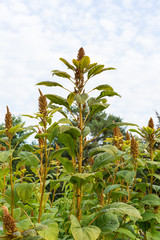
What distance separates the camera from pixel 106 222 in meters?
1.54

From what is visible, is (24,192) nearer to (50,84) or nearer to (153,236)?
(50,84)

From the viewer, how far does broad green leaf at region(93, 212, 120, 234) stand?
1471mm

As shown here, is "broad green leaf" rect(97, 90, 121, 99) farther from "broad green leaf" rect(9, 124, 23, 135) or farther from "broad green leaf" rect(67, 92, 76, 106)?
"broad green leaf" rect(9, 124, 23, 135)

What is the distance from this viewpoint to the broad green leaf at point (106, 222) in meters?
1.47

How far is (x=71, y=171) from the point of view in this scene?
5.77 ft

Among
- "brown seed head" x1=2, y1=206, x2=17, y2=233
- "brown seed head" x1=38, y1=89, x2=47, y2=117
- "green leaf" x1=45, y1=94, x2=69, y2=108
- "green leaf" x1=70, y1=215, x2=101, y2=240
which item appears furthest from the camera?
"green leaf" x1=45, y1=94, x2=69, y2=108

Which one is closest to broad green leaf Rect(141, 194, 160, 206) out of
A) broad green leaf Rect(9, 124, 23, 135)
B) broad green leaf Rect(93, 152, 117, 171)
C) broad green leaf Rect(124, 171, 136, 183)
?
broad green leaf Rect(124, 171, 136, 183)

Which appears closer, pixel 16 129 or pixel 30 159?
pixel 16 129

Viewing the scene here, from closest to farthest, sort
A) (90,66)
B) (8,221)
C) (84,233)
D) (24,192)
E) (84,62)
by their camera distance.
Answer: (8,221)
(84,233)
(24,192)
(84,62)
(90,66)

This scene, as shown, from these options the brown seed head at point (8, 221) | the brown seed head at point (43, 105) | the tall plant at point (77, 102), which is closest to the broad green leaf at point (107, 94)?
the tall plant at point (77, 102)

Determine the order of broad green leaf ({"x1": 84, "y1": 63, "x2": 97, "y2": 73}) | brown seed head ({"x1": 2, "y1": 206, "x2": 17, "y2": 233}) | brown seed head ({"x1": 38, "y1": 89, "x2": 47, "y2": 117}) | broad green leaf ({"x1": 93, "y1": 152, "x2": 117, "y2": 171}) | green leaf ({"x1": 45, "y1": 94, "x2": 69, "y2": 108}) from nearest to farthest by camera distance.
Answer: brown seed head ({"x1": 2, "y1": 206, "x2": 17, "y2": 233})
brown seed head ({"x1": 38, "y1": 89, "x2": 47, "y2": 117})
broad green leaf ({"x1": 93, "y1": 152, "x2": 117, "y2": 171})
green leaf ({"x1": 45, "y1": 94, "x2": 69, "y2": 108})
broad green leaf ({"x1": 84, "y1": 63, "x2": 97, "y2": 73})

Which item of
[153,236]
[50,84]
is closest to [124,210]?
[153,236]

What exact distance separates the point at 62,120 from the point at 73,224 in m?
0.68

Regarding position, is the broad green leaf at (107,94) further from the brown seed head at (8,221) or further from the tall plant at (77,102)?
the brown seed head at (8,221)
